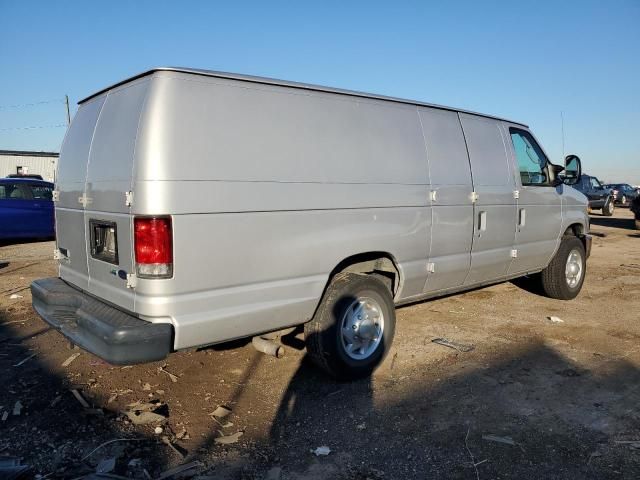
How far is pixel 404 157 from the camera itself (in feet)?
14.3

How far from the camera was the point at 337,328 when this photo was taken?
392 cm

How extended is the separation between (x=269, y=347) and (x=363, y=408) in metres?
0.89

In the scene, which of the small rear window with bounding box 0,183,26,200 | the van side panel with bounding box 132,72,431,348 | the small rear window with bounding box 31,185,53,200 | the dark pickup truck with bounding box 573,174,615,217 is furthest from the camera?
the dark pickup truck with bounding box 573,174,615,217

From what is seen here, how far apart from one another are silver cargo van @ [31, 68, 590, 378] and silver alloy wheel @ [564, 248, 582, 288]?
213cm

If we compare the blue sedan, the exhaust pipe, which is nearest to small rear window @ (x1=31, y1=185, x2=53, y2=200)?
the blue sedan

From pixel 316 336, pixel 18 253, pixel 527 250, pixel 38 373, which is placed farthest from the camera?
pixel 18 253

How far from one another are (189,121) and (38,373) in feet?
8.87

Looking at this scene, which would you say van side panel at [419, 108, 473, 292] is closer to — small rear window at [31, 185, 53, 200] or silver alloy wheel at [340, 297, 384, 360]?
silver alloy wheel at [340, 297, 384, 360]

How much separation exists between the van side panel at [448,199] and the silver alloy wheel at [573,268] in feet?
8.10

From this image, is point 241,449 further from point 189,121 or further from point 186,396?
point 189,121

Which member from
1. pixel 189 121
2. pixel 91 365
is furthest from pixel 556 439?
pixel 91 365

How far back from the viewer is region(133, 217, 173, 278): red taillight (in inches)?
120

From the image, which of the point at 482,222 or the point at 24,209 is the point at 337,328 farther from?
the point at 24,209

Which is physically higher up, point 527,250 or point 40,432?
point 527,250
